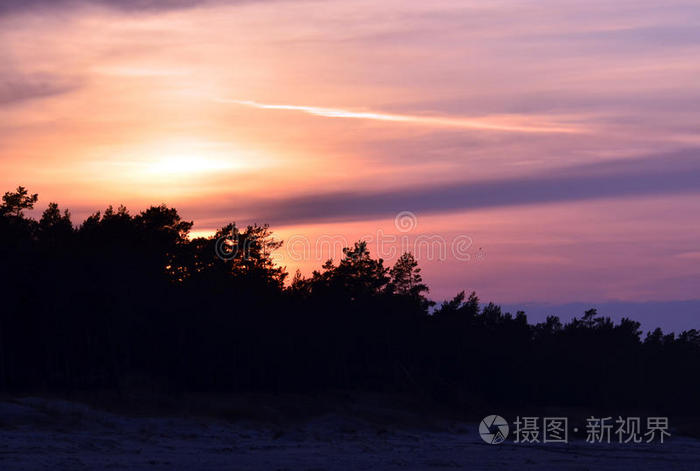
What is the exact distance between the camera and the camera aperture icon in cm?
5934

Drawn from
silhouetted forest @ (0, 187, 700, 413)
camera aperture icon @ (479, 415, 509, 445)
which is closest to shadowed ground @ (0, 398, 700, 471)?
camera aperture icon @ (479, 415, 509, 445)

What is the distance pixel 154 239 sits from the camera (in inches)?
3120

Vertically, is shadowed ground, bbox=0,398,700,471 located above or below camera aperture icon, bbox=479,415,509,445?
above

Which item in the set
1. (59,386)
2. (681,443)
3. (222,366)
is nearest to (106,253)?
(59,386)

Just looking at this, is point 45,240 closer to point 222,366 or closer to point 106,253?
point 106,253

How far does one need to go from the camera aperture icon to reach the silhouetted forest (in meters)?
10.6

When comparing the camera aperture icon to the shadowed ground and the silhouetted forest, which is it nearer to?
the shadowed ground

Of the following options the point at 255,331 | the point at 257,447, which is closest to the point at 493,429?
the point at 255,331

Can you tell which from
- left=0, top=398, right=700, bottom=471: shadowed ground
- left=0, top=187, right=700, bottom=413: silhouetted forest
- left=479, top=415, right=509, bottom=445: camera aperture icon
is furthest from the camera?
left=0, top=187, right=700, bottom=413: silhouetted forest

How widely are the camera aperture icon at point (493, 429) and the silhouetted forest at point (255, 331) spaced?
10622 millimetres

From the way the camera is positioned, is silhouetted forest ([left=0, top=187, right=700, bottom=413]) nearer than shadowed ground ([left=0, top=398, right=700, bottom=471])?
No

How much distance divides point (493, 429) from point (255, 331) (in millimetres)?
22126

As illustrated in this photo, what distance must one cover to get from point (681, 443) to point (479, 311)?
1597 inches

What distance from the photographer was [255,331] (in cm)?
8019
